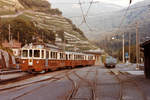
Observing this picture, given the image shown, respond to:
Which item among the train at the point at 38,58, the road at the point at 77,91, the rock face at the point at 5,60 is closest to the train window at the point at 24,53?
the train at the point at 38,58

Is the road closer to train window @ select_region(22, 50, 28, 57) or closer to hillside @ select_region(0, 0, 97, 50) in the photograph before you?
train window @ select_region(22, 50, 28, 57)

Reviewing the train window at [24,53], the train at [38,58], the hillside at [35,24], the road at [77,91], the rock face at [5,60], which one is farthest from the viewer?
the hillside at [35,24]

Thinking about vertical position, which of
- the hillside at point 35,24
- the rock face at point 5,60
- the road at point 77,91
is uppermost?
the hillside at point 35,24

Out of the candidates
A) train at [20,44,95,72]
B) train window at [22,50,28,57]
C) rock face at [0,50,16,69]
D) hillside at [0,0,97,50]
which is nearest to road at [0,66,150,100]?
train at [20,44,95,72]

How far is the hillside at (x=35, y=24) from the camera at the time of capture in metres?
62.3

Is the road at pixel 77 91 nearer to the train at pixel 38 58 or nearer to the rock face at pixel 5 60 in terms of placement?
the train at pixel 38 58

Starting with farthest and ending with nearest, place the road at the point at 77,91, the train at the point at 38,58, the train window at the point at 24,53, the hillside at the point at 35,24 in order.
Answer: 1. the hillside at the point at 35,24
2. the train window at the point at 24,53
3. the train at the point at 38,58
4. the road at the point at 77,91

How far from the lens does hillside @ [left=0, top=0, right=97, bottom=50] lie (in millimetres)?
62256

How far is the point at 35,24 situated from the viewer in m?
83.8

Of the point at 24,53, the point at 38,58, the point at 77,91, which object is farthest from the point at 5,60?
the point at 77,91

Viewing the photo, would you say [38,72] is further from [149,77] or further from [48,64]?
[149,77]

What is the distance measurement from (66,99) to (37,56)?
13198 millimetres

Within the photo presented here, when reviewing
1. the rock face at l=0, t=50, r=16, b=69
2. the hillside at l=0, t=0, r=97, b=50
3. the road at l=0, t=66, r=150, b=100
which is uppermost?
the hillside at l=0, t=0, r=97, b=50

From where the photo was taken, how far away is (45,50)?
22.6 meters
